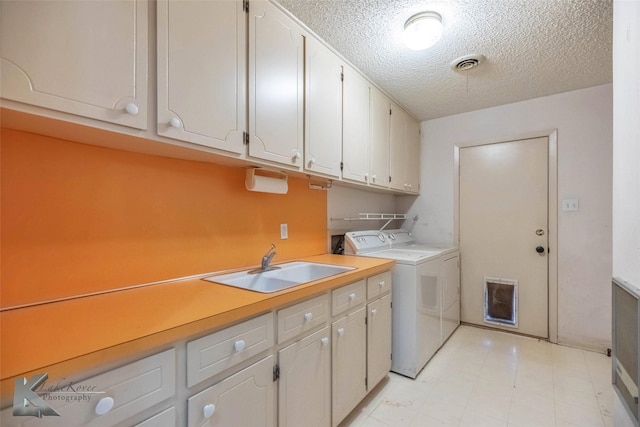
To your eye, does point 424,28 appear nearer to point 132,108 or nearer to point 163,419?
point 132,108

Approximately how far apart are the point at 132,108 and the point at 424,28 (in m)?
1.52

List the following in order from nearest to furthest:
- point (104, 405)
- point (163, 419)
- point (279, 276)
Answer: point (104, 405), point (163, 419), point (279, 276)

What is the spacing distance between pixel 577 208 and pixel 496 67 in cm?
149

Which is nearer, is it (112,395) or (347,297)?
(112,395)

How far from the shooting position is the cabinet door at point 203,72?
1.04 meters

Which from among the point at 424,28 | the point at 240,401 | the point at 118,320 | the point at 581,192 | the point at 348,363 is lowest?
the point at 348,363

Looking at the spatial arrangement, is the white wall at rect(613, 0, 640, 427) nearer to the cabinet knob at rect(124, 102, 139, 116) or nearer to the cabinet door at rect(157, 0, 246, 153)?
the cabinet door at rect(157, 0, 246, 153)

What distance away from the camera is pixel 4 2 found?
723 mm

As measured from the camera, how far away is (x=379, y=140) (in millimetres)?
2445

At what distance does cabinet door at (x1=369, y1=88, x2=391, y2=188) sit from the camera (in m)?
2.34

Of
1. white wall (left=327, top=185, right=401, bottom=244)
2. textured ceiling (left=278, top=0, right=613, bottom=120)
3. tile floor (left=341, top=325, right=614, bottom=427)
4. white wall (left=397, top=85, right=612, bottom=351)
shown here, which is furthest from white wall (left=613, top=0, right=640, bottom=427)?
white wall (left=327, top=185, right=401, bottom=244)

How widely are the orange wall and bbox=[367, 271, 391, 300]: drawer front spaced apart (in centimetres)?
74

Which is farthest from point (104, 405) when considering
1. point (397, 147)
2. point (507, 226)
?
point (507, 226)

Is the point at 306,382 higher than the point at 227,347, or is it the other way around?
the point at 227,347
